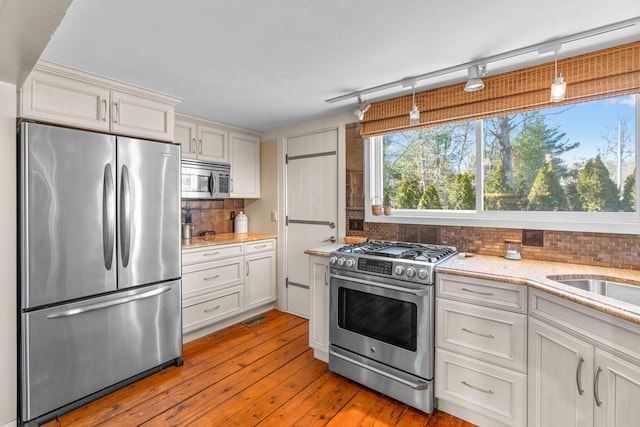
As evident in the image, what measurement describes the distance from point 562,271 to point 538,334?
1.59ft

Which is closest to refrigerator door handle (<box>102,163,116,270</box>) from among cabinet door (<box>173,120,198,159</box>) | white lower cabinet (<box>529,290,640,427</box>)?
cabinet door (<box>173,120,198,159</box>)

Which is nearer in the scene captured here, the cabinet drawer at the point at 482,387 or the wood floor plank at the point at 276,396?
the cabinet drawer at the point at 482,387

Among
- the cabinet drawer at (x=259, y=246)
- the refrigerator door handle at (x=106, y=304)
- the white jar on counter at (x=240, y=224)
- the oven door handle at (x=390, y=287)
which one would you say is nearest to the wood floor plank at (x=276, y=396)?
the oven door handle at (x=390, y=287)

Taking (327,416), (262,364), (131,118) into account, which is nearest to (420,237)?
(327,416)

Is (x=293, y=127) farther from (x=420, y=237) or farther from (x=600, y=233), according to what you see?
(x=600, y=233)

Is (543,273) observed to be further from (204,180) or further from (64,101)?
(64,101)

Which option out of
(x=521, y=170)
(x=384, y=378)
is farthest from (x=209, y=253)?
(x=521, y=170)

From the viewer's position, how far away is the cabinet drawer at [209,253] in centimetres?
286

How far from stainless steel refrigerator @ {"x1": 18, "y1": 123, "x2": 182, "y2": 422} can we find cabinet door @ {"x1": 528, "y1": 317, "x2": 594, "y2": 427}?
98.3 inches

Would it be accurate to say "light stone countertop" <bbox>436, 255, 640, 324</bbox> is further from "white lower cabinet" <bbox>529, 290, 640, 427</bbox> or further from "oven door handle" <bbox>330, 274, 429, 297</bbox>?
"oven door handle" <bbox>330, 274, 429, 297</bbox>

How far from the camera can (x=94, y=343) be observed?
6.73 ft

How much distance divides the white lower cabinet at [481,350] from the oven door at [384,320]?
0.10m

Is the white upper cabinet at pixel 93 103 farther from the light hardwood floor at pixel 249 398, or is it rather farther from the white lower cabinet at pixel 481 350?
the white lower cabinet at pixel 481 350

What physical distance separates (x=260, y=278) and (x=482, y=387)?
245cm
